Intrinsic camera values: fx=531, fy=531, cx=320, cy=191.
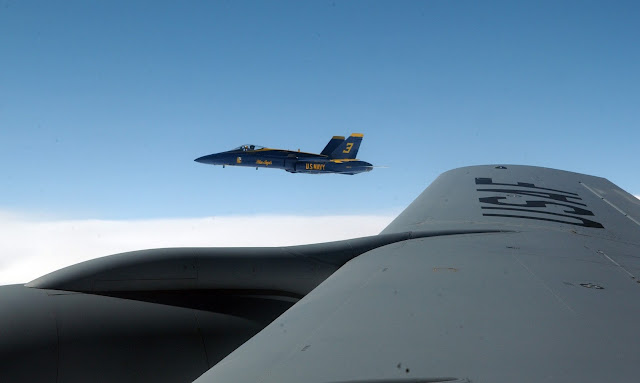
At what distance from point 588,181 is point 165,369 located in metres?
8.56

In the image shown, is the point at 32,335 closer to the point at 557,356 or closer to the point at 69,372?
the point at 69,372

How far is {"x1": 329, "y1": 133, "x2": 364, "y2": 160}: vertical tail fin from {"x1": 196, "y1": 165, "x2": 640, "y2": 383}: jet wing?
64.9 metres

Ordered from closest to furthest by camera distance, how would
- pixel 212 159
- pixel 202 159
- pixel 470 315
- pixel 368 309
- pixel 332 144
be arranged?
pixel 470 315 < pixel 368 309 < pixel 212 159 < pixel 202 159 < pixel 332 144

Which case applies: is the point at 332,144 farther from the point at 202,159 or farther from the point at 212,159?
the point at 202,159

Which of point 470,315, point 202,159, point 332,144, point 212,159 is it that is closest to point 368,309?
point 470,315

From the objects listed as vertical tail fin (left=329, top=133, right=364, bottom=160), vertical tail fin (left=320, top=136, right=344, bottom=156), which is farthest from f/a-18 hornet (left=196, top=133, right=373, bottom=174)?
vertical tail fin (left=320, top=136, right=344, bottom=156)

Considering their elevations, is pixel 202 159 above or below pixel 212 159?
above

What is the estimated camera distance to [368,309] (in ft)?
11.3

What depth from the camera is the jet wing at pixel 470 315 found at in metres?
2.40

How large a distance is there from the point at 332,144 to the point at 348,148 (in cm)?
238

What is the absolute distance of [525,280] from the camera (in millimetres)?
4199

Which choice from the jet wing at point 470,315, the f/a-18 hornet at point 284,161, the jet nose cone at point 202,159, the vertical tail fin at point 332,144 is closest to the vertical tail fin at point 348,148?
the vertical tail fin at point 332,144

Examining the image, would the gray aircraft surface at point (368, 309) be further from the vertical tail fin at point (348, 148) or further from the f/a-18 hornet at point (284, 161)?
the vertical tail fin at point (348, 148)

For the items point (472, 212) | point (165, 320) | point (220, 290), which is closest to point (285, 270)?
point (220, 290)
